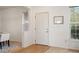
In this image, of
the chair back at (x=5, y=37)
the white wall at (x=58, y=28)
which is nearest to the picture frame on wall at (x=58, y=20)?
the white wall at (x=58, y=28)

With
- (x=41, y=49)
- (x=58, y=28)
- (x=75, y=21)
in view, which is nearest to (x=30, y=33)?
(x=41, y=49)

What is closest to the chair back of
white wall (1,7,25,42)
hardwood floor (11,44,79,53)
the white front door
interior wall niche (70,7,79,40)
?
white wall (1,7,25,42)

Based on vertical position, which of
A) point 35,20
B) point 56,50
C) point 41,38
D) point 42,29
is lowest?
point 56,50

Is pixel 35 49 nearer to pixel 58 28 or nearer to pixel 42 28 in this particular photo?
A: pixel 42 28

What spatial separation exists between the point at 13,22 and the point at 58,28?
0.73m

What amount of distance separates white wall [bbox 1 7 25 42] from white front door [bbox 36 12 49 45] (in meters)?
0.28

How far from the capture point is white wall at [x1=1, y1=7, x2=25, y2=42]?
5.80 ft

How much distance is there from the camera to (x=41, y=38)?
5.93ft

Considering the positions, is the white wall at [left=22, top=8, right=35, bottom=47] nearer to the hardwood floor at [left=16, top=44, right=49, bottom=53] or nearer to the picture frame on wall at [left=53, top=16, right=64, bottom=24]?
the hardwood floor at [left=16, top=44, right=49, bottom=53]

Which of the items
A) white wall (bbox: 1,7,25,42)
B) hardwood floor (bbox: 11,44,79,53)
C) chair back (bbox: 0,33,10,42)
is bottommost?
hardwood floor (bbox: 11,44,79,53)
